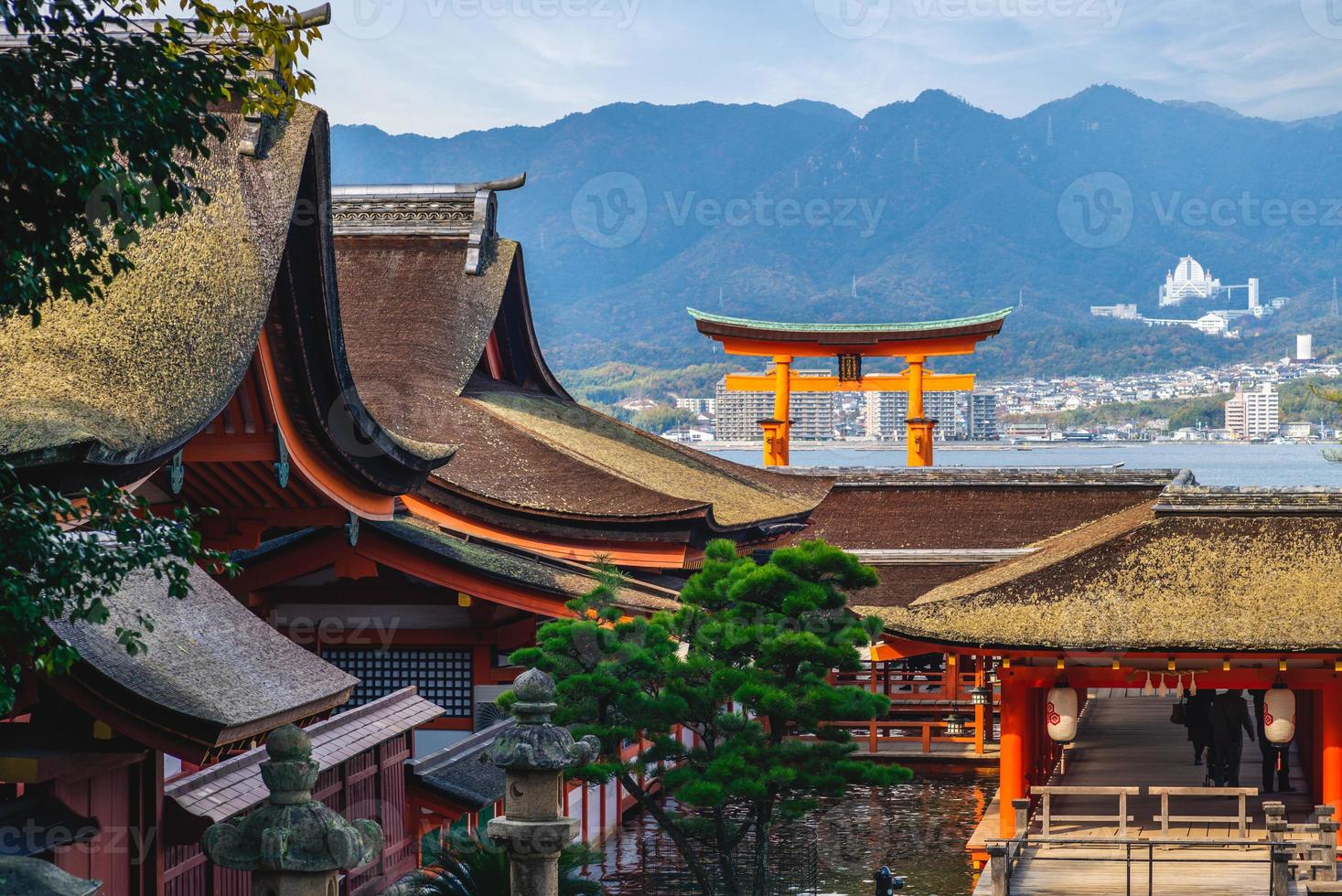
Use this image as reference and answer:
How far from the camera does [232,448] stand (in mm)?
12391

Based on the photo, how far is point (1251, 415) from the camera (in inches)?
6905

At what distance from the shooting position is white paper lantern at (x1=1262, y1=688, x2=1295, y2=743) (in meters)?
18.3

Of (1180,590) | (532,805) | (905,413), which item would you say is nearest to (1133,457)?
(905,413)

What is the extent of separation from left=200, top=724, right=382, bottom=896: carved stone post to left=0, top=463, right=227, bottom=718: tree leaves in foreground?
3.28ft

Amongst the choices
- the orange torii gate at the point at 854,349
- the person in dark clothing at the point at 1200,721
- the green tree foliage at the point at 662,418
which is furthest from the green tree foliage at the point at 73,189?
the green tree foliage at the point at 662,418

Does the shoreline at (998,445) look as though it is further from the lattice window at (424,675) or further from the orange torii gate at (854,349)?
the lattice window at (424,675)

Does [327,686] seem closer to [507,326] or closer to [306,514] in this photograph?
[306,514]

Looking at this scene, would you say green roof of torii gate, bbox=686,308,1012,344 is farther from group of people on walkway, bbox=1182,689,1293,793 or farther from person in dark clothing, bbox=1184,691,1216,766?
person in dark clothing, bbox=1184,691,1216,766

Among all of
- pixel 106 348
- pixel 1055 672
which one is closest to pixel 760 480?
pixel 1055 672

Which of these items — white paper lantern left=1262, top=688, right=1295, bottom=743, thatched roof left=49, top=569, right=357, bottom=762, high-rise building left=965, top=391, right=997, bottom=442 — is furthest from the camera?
high-rise building left=965, top=391, right=997, bottom=442

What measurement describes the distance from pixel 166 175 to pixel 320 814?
2.80 metres

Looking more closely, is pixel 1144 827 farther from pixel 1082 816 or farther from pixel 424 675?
pixel 424 675

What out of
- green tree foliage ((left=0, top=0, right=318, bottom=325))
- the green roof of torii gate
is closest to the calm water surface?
the green roof of torii gate
